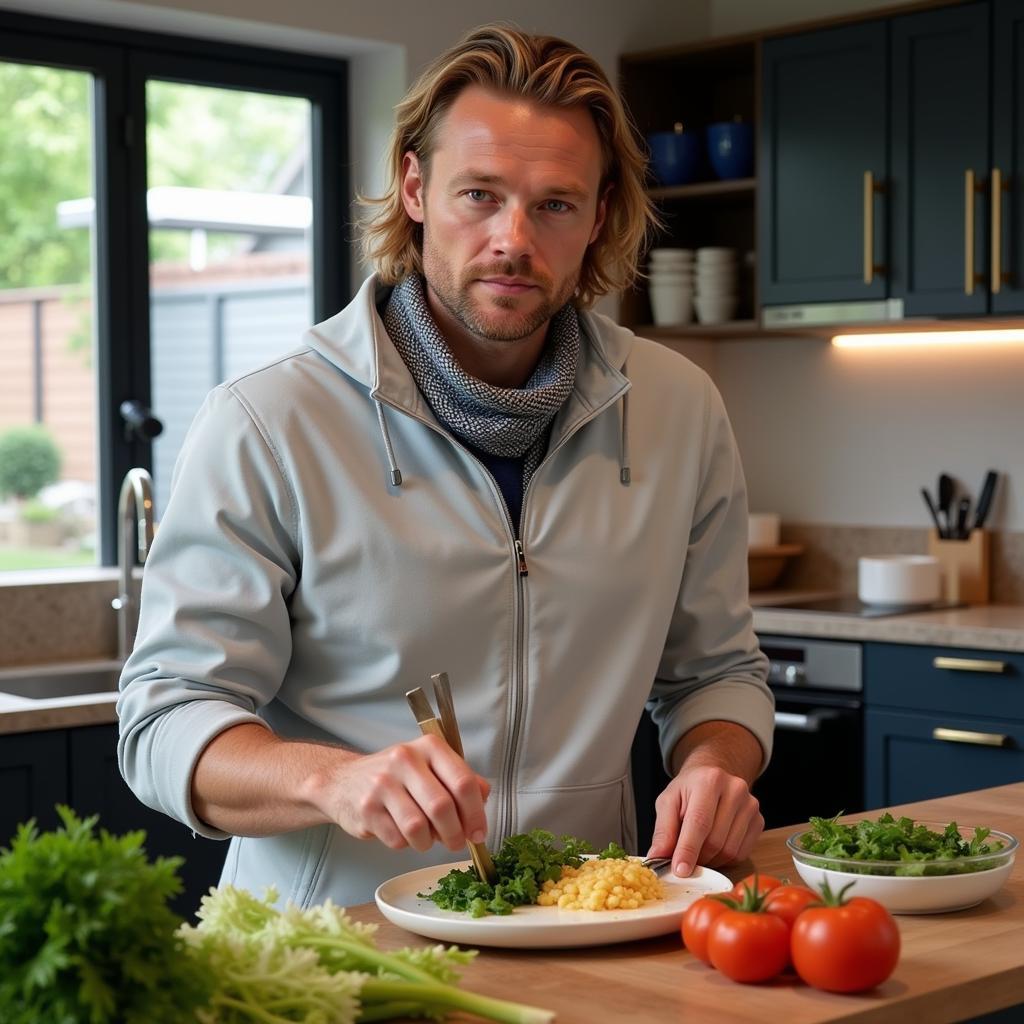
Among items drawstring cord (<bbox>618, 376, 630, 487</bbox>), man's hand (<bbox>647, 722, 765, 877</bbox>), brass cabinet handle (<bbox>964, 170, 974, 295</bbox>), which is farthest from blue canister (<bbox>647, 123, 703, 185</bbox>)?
man's hand (<bbox>647, 722, 765, 877</bbox>)

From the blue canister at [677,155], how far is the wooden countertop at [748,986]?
3.43 metres

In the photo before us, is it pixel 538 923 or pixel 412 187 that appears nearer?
pixel 538 923

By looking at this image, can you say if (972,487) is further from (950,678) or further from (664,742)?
(664,742)

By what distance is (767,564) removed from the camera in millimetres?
4629

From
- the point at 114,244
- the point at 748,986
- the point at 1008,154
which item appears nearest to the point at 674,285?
the point at 1008,154

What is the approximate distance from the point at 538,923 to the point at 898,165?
3146mm

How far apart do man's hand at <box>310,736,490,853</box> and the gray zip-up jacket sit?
0.87ft

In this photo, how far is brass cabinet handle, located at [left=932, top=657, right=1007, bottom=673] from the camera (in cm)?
362

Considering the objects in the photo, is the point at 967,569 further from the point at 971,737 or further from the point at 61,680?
the point at 61,680

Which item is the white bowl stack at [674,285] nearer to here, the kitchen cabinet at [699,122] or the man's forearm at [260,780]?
the kitchen cabinet at [699,122]

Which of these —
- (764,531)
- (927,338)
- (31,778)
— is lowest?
(31,778)

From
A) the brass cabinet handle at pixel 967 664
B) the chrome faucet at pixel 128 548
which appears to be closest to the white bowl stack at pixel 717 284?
the brass cabinet handle at pixel 967 664

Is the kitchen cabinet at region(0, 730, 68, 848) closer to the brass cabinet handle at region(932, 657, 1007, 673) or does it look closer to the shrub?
the shrub

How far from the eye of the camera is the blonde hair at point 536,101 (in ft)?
6.03
